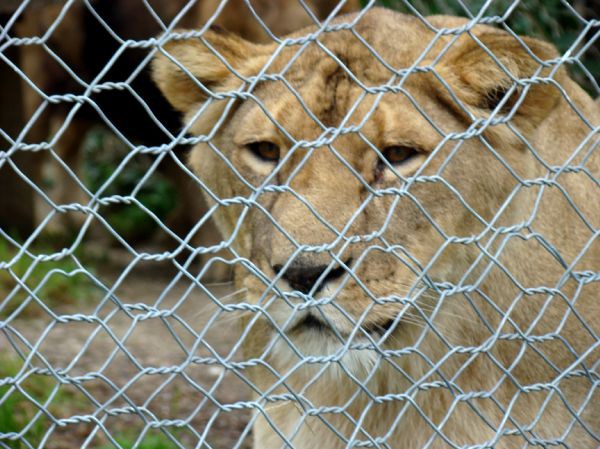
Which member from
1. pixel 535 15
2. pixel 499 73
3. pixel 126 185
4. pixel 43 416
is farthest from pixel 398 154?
pixel 126 185

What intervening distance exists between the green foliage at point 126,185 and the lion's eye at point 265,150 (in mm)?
3456

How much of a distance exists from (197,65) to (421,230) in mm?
601

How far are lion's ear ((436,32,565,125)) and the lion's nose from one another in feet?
1.44

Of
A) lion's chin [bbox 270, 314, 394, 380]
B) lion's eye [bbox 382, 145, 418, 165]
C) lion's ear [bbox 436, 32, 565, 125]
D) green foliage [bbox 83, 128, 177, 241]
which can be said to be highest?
lion's ear [bbox 436, 32, 565, 125]

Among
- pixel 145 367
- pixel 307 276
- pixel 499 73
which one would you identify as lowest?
pixel 145 367

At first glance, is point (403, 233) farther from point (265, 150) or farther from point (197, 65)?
point (197, 65)

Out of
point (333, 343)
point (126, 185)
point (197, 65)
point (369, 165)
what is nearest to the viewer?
point (333, 343)

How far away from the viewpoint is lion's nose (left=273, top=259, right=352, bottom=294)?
70.9 inches

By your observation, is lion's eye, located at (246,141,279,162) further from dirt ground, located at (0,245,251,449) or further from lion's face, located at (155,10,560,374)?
dirt ground, located at (0,245,251,449)

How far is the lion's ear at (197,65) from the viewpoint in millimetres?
2137

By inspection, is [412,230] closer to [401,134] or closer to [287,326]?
[401,134]

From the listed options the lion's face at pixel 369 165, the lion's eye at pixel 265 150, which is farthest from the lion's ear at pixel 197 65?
the lion's eye at pixel 265 150

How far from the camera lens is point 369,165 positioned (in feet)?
6.77

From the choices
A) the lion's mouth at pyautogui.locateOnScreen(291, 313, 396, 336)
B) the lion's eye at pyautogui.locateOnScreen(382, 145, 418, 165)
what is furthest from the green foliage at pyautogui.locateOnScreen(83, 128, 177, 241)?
the lion's mouth at pyautogui.locateOnScreen(291, 313, 396, 336)
